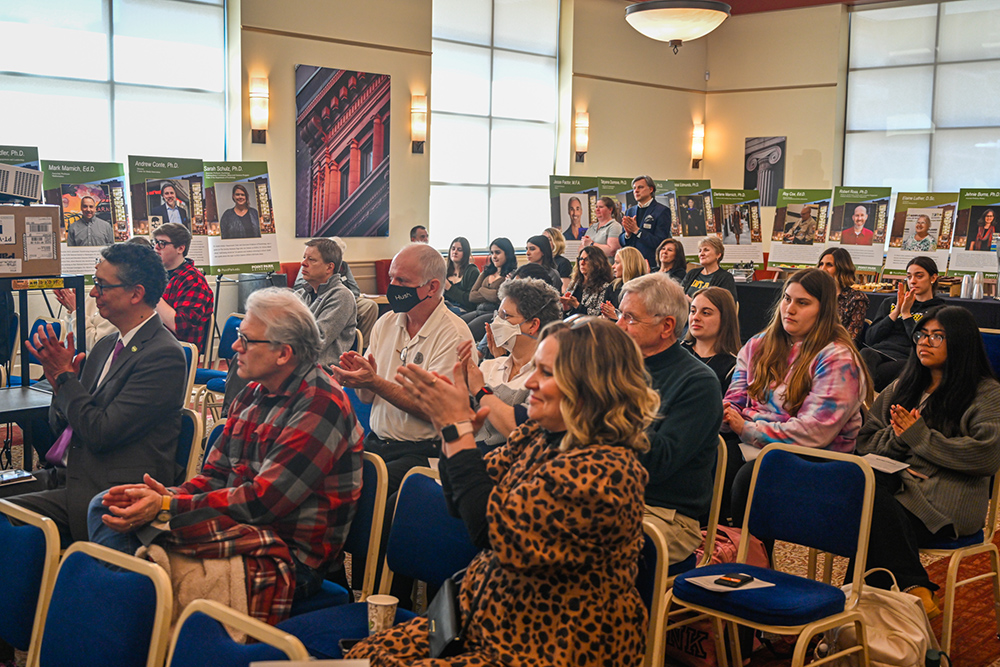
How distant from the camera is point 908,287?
685cm

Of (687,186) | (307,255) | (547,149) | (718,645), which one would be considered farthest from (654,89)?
(718,645)

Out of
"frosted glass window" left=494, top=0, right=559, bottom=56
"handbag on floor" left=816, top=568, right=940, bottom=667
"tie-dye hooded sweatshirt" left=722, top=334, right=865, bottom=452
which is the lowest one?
"handbag on floor" left=816, top=568, right=940, bottom=667

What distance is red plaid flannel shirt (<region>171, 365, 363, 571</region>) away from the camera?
2.40 meters

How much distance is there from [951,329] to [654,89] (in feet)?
34.6

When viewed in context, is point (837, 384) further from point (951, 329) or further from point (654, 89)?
point (654, 89)

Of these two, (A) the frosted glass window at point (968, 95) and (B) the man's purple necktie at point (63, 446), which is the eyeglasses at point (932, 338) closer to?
(B) the man's purple necktie at point (63, 446)

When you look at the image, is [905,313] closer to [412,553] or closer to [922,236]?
[922,236]

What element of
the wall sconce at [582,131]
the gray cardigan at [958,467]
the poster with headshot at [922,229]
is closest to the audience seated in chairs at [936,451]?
the gray cardigan at [958,467]

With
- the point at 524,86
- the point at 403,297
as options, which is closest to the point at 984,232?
the point at 524,86

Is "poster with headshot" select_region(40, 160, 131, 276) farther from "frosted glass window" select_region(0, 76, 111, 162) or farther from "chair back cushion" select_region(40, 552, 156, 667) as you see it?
"chair back cushion" select_region(40, 552, 156, 667)

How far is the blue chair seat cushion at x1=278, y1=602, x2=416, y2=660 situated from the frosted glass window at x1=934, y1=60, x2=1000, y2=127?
38.8ft

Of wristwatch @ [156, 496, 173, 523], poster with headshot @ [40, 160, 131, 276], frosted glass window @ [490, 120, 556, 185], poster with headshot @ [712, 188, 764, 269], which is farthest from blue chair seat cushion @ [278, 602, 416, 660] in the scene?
frosted glass window @ [490, 120, 556, 185]

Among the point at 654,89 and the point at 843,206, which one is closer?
the point at 843,206

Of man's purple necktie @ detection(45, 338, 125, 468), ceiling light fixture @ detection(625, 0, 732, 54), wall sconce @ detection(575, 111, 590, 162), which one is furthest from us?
wall sconce @ detection(575, 111, 590, 162)
